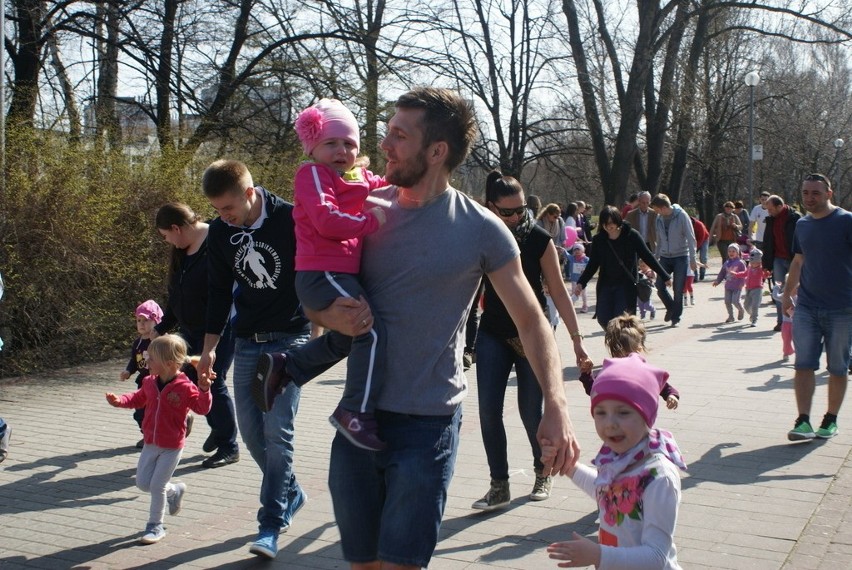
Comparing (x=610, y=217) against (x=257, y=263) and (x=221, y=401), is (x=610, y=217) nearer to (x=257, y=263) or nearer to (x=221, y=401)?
(x=221, y=401)

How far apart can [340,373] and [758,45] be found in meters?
38.9

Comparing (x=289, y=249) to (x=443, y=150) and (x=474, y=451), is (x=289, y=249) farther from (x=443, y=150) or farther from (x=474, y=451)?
(x=474, y=451)

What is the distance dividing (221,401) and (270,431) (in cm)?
219

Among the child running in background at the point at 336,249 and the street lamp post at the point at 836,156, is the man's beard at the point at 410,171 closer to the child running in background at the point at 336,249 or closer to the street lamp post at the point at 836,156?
the child running in background at the point at 336,249

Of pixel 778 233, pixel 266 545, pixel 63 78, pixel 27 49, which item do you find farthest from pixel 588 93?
pixel 266 545

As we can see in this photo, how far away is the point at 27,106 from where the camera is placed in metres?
13.1

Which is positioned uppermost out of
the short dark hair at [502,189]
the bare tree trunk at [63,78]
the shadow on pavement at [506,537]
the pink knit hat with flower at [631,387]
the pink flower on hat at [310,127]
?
the bare tree trunk at [63,78]

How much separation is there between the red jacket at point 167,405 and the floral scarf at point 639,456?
2.85 metres

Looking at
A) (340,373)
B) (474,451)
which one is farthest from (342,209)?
(340,373)

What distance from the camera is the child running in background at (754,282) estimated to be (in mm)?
15156

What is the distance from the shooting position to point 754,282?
15.2 m

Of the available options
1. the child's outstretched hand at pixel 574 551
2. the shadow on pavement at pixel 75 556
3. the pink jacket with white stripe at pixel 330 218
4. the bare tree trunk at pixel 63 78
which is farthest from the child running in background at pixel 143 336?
the bare tree trunk at pixel 63 78

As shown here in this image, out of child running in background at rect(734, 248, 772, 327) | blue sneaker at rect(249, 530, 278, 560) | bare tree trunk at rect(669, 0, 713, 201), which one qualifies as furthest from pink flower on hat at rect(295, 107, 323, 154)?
bare tree trunk at rect(669, 0, 713, 201)

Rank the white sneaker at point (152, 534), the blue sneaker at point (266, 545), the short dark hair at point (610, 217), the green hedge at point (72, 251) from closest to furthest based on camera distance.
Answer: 1. the blue sneaker at point (266, 545)
2. the white sneaker at point (152, 534)
3. the short dark hair at point (610, 217)
4. the green hedge at point (72, 251)
